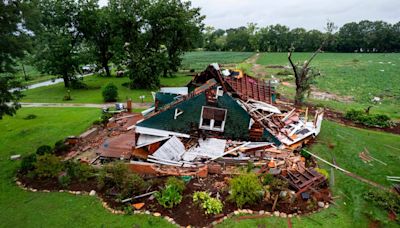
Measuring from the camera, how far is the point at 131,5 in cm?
3278

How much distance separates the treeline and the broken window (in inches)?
3302

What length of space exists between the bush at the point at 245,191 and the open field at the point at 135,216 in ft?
2.94

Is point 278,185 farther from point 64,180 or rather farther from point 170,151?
point 64,180

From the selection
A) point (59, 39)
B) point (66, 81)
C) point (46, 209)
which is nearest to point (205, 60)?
point (66, 81)

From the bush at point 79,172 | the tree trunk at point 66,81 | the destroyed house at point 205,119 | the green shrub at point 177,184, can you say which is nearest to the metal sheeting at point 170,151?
the destroyed house at point 205,119

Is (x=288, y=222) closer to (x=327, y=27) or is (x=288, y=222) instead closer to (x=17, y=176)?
(x=17, y=176)

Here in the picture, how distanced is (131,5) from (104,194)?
26913 mm

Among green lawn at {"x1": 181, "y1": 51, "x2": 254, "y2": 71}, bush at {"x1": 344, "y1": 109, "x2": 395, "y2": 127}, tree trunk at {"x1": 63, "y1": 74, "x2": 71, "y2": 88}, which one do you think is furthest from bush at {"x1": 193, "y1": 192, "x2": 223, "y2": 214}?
green lawn at {"x1": 181, "y1": 51, "x2": 254, "y2": 71}

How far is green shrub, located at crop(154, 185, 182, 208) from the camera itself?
11.1 meters

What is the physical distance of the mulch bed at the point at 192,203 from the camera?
10.6 m

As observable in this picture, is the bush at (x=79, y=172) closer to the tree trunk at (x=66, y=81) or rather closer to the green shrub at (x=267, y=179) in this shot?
the green shrub at (x=267, y=179)

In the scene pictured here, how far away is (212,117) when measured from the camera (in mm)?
15133

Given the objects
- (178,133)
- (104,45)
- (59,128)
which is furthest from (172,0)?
(178,133)

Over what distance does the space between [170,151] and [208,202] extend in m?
4.20
